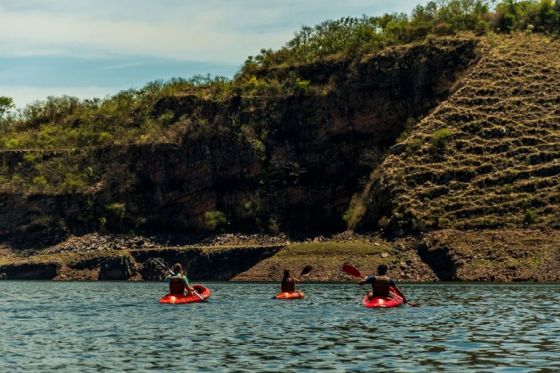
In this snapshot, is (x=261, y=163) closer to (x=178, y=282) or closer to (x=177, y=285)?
(x=177, y=285)

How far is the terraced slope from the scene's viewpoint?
111438 millimetres

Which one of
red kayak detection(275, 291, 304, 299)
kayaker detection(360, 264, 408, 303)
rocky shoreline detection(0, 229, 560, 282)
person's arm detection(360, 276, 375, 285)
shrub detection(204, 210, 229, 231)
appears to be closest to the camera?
person's arm detection(360, 276, 375, 285)

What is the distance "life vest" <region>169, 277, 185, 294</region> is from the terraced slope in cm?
5481

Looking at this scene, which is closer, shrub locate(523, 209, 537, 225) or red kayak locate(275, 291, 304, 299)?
red kayak locate(275, 291, 304, 299)

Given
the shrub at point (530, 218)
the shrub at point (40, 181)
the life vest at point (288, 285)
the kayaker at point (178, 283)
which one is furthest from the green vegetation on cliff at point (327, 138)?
the kayaker at point (178, 283)

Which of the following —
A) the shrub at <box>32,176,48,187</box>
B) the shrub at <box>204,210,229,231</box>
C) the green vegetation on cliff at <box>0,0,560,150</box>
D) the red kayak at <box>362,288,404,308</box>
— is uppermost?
the green vegetation on cliff at <box>0,0,560,150</box>

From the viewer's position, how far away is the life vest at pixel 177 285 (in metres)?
63.5

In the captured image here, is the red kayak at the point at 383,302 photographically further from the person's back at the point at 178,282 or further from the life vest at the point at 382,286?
the person's back at the point at 178,282

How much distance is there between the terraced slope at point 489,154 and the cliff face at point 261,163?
8.06 metres

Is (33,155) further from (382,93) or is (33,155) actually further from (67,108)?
(382,93)

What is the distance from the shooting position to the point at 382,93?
14150 cm

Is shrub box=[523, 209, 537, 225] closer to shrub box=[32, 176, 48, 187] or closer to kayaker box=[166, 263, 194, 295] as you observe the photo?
kayaker box=[166, 263, 194, 295]

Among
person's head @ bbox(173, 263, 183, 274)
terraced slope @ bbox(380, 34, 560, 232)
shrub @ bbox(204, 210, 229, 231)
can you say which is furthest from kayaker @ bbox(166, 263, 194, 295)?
shrub @ bbox(204, 210, 229, 231)

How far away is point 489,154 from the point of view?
121m
